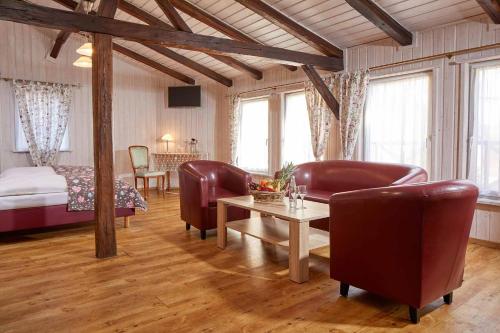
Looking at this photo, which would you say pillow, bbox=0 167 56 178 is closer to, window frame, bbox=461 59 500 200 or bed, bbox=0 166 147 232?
bed, bbox=0 166 147 232

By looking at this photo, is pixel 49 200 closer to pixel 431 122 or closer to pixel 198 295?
pixel 198 295

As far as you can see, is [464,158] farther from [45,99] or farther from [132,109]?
[45,99]

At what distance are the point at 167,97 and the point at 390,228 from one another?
6.70 meters

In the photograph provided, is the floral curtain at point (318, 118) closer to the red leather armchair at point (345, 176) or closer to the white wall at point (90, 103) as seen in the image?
the red leather armchair at point (345, 176)

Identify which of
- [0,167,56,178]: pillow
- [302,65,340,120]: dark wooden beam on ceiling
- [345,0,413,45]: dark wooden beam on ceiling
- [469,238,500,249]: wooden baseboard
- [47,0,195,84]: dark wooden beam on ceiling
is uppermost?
[47,0,195,84]: dark wooden beam on ceiling

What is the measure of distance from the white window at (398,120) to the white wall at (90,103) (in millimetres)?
4020

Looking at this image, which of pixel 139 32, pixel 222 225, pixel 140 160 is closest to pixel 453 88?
pixel 222 225

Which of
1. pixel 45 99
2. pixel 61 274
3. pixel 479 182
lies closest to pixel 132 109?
pixel 45 99

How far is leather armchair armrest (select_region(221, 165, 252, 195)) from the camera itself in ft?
14.9

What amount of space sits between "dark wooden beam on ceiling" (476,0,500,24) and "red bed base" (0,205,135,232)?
14.9 feet

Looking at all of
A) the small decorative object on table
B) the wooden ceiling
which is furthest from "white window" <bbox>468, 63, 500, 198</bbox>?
the small decorative object on table

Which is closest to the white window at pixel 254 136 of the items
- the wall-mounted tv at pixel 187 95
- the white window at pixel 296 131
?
the white window at pixel 296 131

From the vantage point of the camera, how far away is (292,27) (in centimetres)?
472

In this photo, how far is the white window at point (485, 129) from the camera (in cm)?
380
